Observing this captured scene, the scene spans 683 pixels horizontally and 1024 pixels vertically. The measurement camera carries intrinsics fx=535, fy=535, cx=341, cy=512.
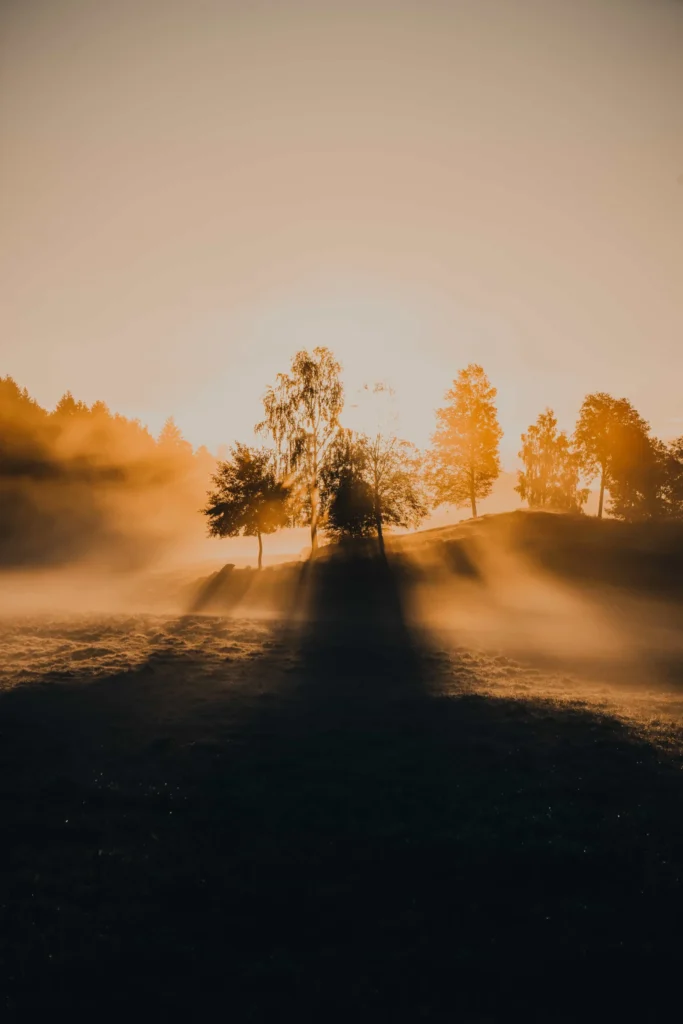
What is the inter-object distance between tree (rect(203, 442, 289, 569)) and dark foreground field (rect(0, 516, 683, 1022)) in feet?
90.1

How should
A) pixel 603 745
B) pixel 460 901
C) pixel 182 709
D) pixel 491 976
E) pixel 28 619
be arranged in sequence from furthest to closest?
pixel 28 619
pixel 182 709
pixel 603 745
pixel 460 901
pixel 491 976

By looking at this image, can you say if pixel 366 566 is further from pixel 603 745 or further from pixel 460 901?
pixel 460 901

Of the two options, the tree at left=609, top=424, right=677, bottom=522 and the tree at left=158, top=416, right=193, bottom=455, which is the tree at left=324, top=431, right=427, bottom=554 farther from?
the tree at left=158, top=416, right=193, bottom=455

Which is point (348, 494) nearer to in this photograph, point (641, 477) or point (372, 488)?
point (372, 488)

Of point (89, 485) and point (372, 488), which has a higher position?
point (89, 485)

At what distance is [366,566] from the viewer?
45.3 m

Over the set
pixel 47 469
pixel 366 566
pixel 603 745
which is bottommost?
pixel 603 745

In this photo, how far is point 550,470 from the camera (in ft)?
265

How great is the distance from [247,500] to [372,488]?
11293 mm

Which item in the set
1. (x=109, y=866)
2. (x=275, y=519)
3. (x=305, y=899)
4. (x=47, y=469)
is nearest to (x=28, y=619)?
(x=275, y=519)

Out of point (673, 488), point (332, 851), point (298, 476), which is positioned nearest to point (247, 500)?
point (298, 476)

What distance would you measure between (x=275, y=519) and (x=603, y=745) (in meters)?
36.1

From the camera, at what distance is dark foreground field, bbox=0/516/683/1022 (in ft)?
24.8

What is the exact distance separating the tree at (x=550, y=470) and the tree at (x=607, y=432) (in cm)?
1519
